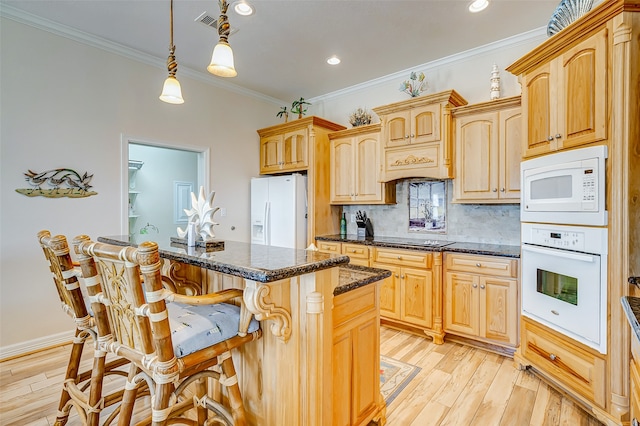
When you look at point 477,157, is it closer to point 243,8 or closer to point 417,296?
point 417,296

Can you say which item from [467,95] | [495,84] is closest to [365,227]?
[467,95]

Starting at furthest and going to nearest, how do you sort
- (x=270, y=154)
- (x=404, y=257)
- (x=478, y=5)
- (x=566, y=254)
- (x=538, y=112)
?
1. (x=270, y=154)
2. (x=404, y=257)
3. (x=478, y=5)
4. (x=538, y=112)
5. (x=566, y=254)

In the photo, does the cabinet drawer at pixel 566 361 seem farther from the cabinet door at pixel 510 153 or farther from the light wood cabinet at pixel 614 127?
the cabinet door at pixel 510 153

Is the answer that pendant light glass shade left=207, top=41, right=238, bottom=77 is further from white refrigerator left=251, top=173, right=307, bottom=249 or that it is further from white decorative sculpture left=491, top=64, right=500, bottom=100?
white decorative sculpture left=491, top=64, right=500, bottom=100

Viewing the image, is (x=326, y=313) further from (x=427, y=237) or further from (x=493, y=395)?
(x=427, y=237)

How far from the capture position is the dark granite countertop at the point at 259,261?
1131mm

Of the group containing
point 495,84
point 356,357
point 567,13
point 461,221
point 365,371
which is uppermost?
point 567,13

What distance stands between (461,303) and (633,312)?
192 cm

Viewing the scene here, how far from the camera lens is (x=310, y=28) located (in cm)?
292

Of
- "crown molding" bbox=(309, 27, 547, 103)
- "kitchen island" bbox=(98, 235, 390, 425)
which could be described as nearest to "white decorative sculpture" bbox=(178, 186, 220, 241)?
"kitchen island" bbox=(98, 235, 390, 425)

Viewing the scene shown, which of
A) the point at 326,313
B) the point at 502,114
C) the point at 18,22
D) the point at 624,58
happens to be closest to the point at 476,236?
the point at 502,114

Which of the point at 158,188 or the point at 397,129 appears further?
the point at 158,188

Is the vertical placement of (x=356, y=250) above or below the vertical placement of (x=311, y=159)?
below

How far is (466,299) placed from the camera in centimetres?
284
